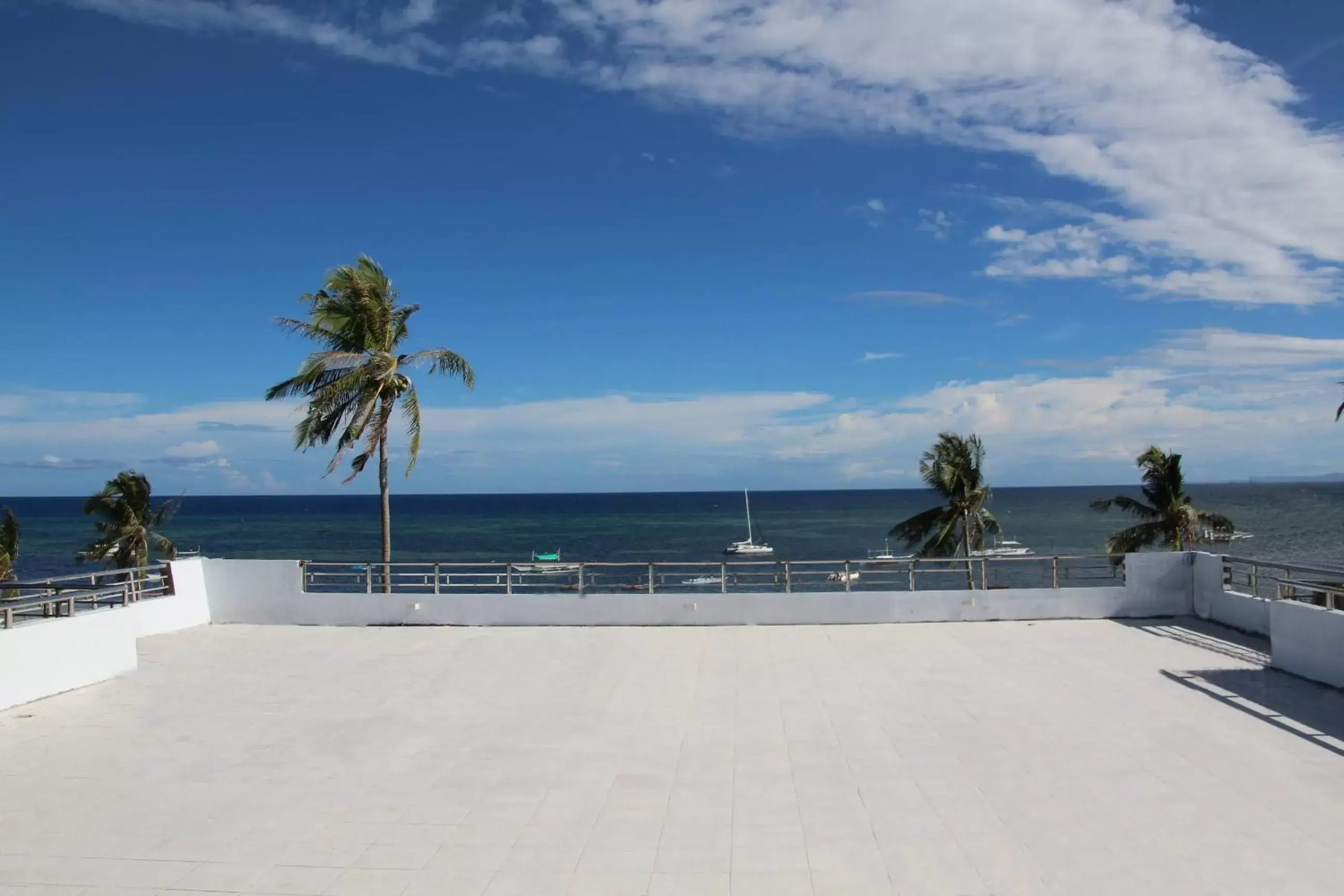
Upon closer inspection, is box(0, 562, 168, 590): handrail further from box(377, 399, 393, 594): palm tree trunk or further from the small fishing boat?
the small fishing boat

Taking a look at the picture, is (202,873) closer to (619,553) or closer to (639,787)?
(639,787)

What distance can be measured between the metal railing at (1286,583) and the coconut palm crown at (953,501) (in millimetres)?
12156

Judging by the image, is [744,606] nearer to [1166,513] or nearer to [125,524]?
[1166,513]

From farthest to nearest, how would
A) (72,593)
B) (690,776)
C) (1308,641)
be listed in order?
(72,593) → (1308,641) → (690,776)

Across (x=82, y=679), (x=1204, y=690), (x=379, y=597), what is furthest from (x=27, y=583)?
(x=1204, y=690)

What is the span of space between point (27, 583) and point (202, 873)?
7000mm

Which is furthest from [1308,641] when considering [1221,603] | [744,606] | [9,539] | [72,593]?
[9,539]

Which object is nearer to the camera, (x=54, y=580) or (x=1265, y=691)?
(x=1265, y=691)

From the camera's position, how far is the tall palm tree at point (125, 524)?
1033 inches

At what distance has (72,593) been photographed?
10.5 meters

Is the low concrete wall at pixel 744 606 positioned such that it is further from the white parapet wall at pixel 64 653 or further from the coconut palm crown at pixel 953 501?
the coconut palm crown at pixel 953 501

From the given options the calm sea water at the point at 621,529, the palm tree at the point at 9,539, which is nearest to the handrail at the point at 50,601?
the palm tree at the point at 9,539

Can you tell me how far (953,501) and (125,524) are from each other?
959 inches

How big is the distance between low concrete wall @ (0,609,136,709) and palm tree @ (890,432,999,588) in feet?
66.3
